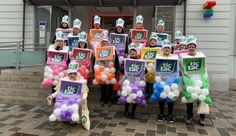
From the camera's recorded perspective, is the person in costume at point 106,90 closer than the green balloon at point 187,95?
No

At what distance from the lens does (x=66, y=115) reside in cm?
557

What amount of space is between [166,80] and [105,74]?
145 cm

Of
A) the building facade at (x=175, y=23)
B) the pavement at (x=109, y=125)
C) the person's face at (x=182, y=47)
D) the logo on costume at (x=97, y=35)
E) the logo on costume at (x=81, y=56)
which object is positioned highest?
the building facade at (x=175, y=23)

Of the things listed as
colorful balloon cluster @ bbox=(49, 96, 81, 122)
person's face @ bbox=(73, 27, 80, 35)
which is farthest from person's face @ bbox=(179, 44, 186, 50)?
colorful balloon cluster @ bbox=(49, 96, 81, 122)

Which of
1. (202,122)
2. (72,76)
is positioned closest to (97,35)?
(72,76)

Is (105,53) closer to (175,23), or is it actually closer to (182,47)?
(182,47)

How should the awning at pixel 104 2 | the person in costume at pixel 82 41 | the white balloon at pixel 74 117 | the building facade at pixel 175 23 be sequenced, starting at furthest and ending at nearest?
the awning at pixel 104 2
the building facade at pixel 175 23
the person in costume at pixel 82 41
the white balloon at pixel 74 117

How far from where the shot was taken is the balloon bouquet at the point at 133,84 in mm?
6203

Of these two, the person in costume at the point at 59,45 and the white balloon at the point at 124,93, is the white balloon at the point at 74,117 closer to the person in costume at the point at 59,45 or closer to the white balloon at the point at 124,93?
the white balloon at the point at 124,93

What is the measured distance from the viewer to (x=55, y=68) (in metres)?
6.85

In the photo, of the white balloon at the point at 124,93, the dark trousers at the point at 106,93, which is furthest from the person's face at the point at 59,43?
the white balloon at the point at 124,93

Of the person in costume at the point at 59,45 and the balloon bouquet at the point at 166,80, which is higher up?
the person in costume at the point at 59,45

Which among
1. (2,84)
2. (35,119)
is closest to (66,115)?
(35,119)

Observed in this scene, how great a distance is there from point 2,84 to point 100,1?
4.92m
